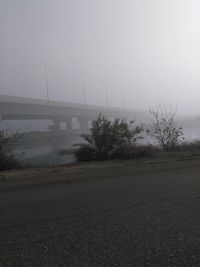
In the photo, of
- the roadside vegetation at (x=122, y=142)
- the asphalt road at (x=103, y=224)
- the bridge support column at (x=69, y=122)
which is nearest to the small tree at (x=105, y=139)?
the roadside vegetation at (x=122, y=142)

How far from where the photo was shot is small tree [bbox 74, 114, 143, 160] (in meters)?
16.0

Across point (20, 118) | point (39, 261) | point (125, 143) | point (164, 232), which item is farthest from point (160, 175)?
point (20, 118)

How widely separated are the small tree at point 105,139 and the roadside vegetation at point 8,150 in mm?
2743

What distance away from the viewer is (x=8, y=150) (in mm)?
15180

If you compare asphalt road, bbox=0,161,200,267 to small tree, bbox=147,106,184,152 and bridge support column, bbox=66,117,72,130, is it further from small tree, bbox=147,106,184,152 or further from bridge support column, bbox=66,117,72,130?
bridge support column, bbox=66,117,72,130

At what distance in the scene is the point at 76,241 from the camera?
14.8 ft

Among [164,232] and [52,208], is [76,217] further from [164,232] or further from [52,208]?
[164,232]

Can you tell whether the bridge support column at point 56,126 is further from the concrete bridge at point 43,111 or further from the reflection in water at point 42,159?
the reflection in water at point 42,159

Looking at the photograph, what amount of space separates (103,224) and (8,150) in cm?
1076

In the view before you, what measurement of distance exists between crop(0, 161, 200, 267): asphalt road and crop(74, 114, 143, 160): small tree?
7.43 m

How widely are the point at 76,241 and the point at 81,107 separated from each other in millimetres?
77936

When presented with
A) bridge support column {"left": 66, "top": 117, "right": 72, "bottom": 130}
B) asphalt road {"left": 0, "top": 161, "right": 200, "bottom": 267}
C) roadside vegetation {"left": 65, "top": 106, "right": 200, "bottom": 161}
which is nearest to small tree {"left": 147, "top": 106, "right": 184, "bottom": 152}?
roadside vegetation {"left": 65, "top": 106, "right": 200, "bottom": 161}

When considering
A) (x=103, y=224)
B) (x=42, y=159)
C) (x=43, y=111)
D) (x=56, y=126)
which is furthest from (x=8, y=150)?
(x=43, y=111)

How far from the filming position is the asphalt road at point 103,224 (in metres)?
3.99
